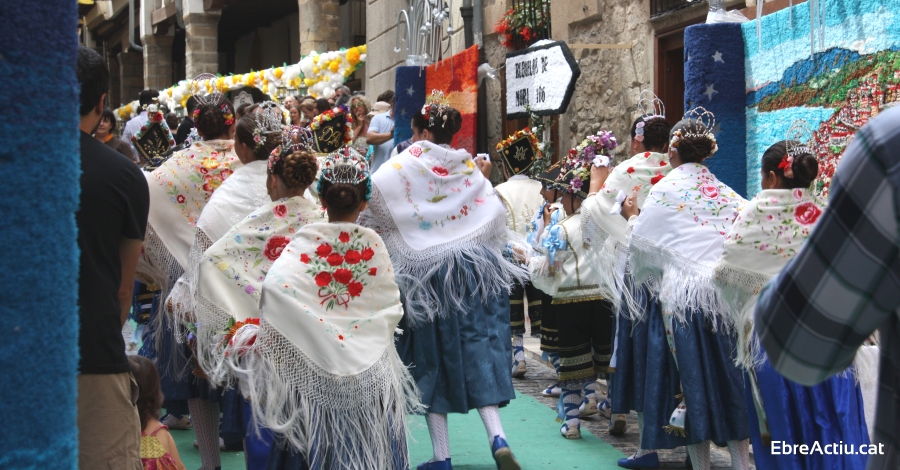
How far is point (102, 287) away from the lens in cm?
285

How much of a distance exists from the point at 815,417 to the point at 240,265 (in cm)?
251

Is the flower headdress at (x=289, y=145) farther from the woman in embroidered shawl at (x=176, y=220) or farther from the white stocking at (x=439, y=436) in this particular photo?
the white stocking at (x=439, y=436)

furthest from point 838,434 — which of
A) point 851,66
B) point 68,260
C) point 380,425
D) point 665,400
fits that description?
point 68,260

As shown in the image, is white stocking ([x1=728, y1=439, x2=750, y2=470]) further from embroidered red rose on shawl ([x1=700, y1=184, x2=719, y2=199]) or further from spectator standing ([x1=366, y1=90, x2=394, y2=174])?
spectator standing ([x1=366, y1=90, x2=394, y2=174])

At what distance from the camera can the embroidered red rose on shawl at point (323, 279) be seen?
3.99m

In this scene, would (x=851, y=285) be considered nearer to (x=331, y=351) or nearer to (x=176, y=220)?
(x=331, y=351)

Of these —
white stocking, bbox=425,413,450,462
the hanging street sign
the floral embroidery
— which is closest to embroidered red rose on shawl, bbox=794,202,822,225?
the floral embroidery

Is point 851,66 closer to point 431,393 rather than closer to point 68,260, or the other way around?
point 431,393

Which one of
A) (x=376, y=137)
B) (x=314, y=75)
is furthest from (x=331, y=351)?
(x=314, y=75)

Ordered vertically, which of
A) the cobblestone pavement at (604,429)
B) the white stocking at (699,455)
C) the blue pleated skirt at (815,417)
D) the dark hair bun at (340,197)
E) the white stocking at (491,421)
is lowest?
the cobblestone pavement at (604,429)

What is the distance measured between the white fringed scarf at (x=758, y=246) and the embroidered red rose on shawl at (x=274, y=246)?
1900 mm

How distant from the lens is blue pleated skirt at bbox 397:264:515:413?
17.0 feet

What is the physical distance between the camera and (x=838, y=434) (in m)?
4.20

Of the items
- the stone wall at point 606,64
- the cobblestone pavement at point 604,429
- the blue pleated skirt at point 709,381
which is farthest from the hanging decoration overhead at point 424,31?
the blue pleated skirt at point 709,381
